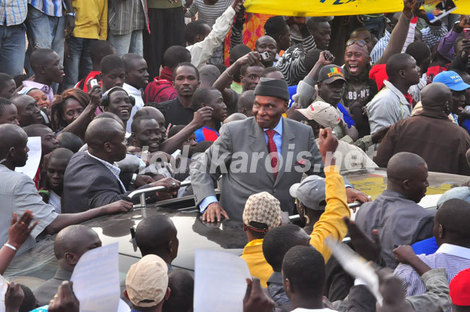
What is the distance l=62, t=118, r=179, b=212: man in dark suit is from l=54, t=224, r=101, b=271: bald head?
1.52 meters

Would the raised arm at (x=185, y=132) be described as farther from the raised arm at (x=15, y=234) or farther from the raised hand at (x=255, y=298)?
the raised hand at (x=255, y=298)

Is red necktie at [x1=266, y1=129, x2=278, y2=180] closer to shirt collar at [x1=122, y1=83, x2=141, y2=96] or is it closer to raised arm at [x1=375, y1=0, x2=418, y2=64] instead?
shirt collar at [x1=122, y1=83, x2=141, y2=96]

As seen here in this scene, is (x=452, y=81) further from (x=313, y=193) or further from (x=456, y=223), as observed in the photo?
(x=456, y=223)

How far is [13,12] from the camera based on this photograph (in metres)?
10.7

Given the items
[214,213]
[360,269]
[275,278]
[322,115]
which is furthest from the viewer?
[322,115]

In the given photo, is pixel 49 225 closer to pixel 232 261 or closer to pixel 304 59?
pixel 232 261

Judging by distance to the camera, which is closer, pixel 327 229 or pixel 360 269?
pixel 360 269

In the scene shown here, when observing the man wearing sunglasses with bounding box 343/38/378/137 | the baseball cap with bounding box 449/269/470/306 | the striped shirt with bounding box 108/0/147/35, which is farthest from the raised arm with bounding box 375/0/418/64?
the baseball cap with bounding box 449/269/470/306

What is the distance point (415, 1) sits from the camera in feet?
39.2

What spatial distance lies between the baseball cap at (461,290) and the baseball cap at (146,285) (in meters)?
1.48

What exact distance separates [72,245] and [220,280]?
1.78m

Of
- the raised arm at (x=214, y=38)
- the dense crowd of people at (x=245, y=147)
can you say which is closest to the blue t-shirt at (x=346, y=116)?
the dense crowd of people at (x=245, y=147)

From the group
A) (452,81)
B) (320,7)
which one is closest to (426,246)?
(452,81)

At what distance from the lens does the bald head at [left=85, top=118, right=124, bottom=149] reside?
290 inches
